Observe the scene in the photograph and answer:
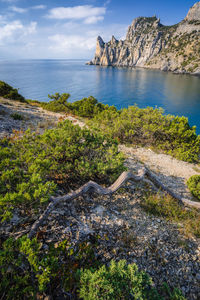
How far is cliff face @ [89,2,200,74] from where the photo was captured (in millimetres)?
111062

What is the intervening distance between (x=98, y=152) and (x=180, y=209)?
5.29 metres

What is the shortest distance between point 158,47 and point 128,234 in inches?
7302

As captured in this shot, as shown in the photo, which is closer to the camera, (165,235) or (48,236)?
(48,236)

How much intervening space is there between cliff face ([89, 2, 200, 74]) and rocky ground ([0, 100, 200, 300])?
125m

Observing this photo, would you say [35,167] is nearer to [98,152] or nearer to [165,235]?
[98,152]

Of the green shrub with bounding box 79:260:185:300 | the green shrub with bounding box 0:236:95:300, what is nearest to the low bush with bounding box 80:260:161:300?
the green shrub with bounding box 79:260:185:300

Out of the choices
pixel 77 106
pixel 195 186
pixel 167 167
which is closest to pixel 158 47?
pixel 77 106

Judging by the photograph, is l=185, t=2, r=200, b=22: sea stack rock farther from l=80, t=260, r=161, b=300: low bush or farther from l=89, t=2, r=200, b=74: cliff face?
l=80, t=260, r=161, b=300: low bush

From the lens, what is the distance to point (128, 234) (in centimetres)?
535

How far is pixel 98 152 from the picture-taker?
26.9 feet

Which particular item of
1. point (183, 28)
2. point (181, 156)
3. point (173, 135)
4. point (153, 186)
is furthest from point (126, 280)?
point (183, 28)

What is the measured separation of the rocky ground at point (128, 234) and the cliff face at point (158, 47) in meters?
125

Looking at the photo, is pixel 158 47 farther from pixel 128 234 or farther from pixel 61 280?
pixel 61 280

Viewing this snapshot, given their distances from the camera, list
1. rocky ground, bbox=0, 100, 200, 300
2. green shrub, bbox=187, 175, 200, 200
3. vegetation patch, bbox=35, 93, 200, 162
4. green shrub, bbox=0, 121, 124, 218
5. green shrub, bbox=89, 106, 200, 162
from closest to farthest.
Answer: rocky ground, bbox=0, 100, 200, 300 → green shrub, bbox=0, 121, 124, 218 → green shrub, bbox=187, 175, 200, 200 → vegetation patch, bbox=35, 93, 200, 162 → green shrub, bbox=89, 106, 200, 162
